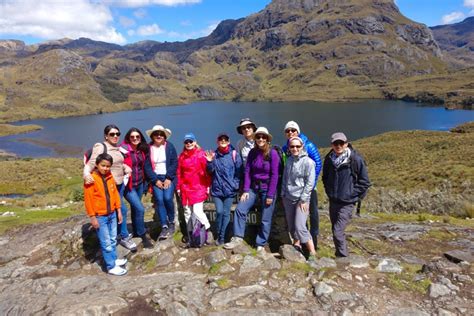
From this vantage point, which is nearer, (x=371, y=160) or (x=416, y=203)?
(x=416, y=203)

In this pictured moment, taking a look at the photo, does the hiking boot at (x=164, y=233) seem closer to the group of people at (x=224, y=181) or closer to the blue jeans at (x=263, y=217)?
the group of people at (x=224, y=181)

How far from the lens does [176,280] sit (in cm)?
754

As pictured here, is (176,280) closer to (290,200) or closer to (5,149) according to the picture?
(290,200)

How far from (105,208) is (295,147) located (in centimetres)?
476

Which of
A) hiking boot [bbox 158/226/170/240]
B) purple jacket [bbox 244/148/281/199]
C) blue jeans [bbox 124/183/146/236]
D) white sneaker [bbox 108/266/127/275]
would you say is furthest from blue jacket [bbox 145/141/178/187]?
white sneaker [bbox 108/266/127/275]

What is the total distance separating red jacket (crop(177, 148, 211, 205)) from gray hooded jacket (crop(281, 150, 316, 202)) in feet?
7.40

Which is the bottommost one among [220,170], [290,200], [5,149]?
[5,149]

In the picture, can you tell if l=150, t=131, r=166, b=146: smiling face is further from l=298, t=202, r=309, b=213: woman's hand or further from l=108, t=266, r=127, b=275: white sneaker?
l=298, t=202, r=309, b=213: woman's hand

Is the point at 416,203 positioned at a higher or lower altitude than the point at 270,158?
lower

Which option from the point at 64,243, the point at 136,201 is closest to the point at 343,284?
the point at 136,201

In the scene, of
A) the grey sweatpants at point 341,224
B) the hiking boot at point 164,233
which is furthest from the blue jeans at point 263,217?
the hiking boot at point 164,233

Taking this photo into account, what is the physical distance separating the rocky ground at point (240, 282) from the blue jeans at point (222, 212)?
563mm

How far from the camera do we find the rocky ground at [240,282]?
6414 millimetres

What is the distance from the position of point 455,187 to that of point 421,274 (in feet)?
80.9
